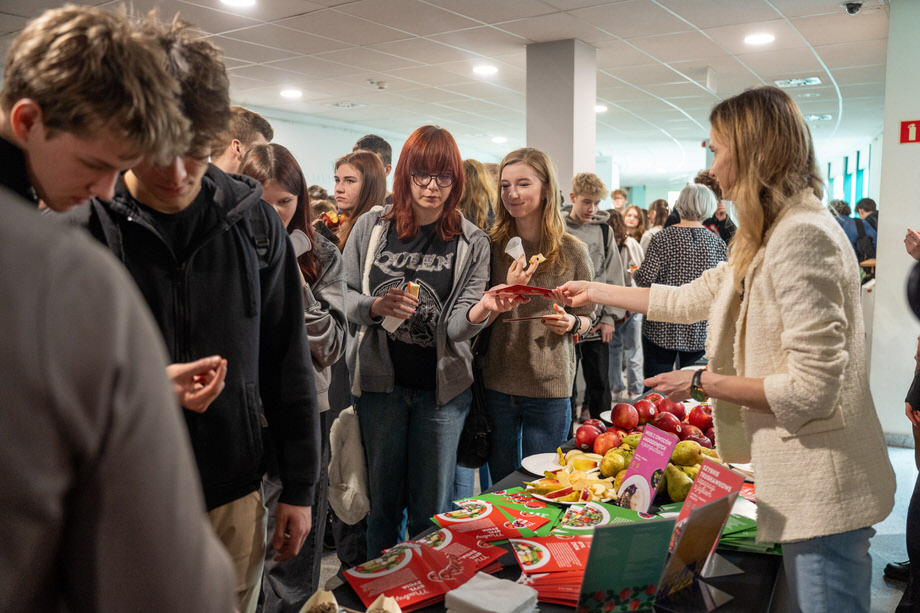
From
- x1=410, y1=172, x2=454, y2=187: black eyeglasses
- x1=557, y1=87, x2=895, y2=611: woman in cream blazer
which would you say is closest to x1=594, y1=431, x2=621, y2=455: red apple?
x1=557, y1=87, x2=895, y2=611: woman in cream blazer

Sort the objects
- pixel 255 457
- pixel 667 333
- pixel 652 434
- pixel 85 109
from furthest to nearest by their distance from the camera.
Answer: pixel 667 333 < pixel 652 434 < pixel 255 457 < pixel 85 109

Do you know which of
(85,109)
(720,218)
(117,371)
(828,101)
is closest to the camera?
(117,371)

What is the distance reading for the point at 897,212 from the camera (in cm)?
477

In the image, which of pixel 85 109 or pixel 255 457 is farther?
pixel 255 457

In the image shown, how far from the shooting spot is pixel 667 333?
3727 mm

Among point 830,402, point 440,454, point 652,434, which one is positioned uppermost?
point 830,402

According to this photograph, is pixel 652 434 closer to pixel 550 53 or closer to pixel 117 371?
Result: pixel 117 371

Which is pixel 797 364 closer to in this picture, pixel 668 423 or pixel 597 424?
pixel 668 423

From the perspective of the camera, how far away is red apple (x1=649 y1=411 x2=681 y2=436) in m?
2.11

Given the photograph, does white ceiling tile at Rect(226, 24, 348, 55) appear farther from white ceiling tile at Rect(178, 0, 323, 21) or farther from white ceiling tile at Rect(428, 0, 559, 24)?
white ceiling tile at Rect(428, 0, 559, 24)

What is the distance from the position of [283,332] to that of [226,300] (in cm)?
17

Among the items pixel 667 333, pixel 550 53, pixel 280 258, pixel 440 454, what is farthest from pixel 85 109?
pixel 550 53

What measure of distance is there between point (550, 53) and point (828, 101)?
5.33 m

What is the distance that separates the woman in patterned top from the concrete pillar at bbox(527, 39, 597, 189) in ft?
7.93
